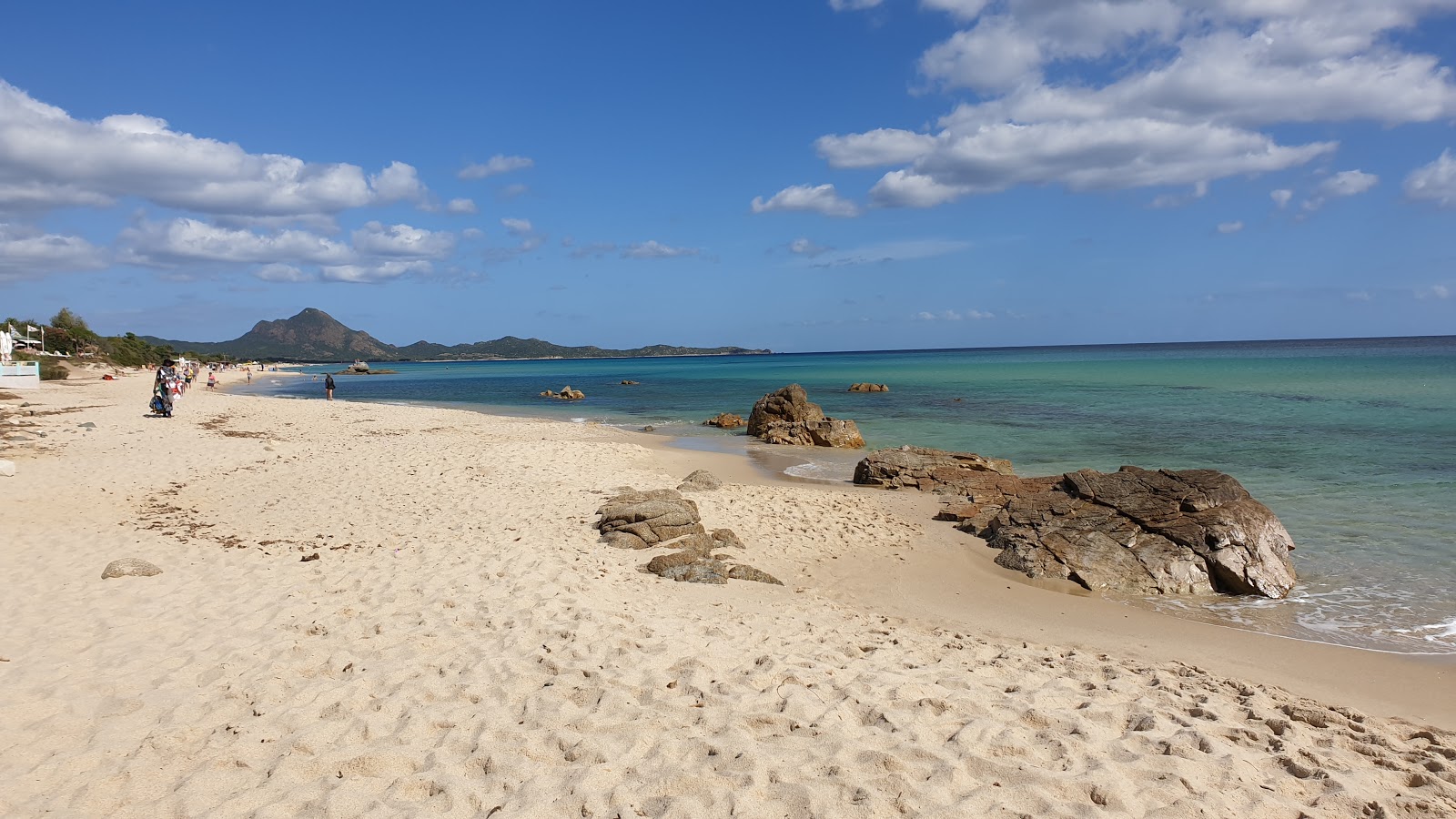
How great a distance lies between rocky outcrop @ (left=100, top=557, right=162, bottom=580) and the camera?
25.4 ft

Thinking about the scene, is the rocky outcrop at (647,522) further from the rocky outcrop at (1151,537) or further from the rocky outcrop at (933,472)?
the rocky outcrop at (933,472)

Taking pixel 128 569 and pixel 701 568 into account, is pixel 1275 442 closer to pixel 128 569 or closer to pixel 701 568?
pixel 701 568

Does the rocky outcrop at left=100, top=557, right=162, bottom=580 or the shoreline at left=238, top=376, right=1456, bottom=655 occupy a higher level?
the rocky outcrop at left=100, top=557, right=162, bottom=580

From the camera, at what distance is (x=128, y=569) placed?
7840 millimetres

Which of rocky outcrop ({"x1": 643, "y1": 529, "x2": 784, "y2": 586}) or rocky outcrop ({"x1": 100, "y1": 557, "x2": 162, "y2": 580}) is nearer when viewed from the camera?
rocky outcrop ({"x1": 100, "y1": 557, "x2": 162, "y2": 580})

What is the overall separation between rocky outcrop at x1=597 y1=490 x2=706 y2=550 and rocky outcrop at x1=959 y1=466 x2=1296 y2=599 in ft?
14.1

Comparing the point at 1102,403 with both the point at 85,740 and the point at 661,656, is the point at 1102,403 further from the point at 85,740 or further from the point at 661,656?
the point at 85,740

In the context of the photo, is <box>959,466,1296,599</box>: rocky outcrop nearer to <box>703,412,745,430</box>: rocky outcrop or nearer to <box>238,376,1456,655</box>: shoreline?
<box>238,376,1456,655</box>: shoreline

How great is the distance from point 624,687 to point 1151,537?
764 centimetres

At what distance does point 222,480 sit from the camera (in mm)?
13844

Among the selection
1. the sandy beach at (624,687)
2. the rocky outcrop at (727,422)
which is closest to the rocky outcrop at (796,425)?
the rocky outcrop at (727,422)

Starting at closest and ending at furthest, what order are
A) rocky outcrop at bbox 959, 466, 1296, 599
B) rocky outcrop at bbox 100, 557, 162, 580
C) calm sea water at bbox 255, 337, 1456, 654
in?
1. rocky outcrop at bbox 100, 557, 162, 580
2. calm sea water at bbox 255, 337, 1456, 654
3. rocky outcrop at bbox 959, 466, 1296, 599

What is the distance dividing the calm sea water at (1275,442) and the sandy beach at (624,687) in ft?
6.27

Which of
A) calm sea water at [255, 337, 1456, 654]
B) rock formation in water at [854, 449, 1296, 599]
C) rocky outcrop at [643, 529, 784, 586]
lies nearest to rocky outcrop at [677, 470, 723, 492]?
calm sea water at [255, 337, 1456, 654]
